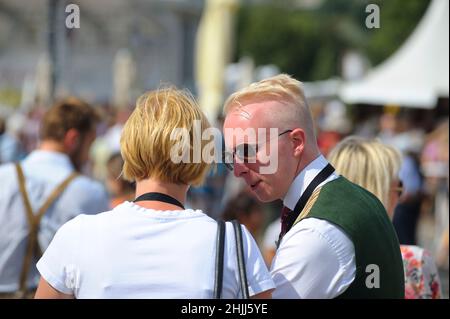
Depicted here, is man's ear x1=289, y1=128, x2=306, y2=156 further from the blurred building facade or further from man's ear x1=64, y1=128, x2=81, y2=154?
the blurred building facade

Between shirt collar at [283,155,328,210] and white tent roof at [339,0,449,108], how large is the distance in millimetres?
8469

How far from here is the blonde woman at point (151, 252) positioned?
238cm

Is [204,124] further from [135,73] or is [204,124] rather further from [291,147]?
[135,73]

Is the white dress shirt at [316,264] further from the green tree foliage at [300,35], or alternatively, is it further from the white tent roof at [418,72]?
the green tree foliage at [300,35]

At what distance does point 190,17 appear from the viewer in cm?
4338

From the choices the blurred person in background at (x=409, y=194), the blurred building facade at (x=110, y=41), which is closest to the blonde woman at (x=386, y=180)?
the blurred person in background at (x=409, y=194)

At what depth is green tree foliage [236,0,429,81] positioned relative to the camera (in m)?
76.1

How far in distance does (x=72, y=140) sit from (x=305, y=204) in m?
2.28

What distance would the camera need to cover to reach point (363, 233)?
8.63 ft

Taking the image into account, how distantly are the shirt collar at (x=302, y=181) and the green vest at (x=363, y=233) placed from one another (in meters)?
0.07

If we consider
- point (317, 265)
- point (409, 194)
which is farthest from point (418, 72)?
point (317, 265)

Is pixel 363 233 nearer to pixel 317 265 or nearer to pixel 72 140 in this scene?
pixel 317 265

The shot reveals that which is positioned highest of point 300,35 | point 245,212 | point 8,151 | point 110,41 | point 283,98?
point 300,35
